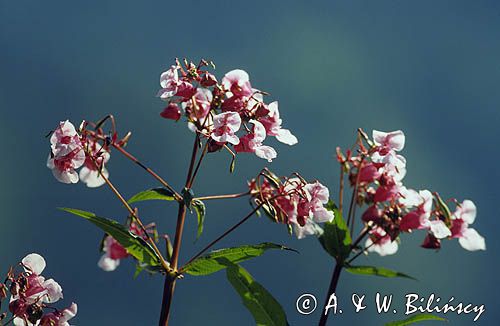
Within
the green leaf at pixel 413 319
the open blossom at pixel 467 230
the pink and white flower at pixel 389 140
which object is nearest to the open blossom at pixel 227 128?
the pink and white flower at pixel 389 140

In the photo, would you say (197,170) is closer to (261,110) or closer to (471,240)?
(261,110)

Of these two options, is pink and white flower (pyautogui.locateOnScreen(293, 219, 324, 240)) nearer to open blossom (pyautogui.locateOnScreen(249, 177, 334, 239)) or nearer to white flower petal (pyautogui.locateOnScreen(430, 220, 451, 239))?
open blossom (pyautogui.locateOnScreen(249, 177, 334, 239))

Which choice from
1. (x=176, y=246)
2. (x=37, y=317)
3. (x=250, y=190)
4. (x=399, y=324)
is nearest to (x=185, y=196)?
(x=176, y=246)

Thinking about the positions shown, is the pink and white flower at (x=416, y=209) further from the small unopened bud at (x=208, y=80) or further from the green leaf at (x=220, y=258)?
the small unopened bud at (x=208, y=80)

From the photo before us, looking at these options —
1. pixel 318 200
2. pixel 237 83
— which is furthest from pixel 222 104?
pixel 318 200

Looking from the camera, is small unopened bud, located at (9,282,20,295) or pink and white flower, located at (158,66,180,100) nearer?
small unopened bud, located at (9,282,20,295)

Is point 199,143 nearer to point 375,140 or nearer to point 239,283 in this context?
point 239,283

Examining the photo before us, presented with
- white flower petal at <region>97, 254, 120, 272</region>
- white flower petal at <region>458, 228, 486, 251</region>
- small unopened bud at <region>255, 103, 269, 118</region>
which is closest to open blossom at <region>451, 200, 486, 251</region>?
white flower petal at <region>458, 228, 486, 251</region>
